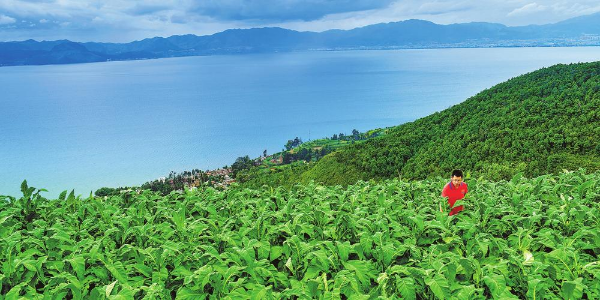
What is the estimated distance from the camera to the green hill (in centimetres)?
3238

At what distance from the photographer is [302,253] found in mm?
3965

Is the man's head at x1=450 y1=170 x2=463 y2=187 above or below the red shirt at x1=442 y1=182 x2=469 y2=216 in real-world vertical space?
above

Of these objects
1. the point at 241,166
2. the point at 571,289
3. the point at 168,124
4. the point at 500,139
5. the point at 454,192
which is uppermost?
the point at 571,289

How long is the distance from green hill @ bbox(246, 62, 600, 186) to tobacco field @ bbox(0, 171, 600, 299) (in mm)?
25020

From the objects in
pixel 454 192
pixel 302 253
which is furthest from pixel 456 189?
pixel 302 253

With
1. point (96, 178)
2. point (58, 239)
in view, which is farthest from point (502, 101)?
point (96, 178)

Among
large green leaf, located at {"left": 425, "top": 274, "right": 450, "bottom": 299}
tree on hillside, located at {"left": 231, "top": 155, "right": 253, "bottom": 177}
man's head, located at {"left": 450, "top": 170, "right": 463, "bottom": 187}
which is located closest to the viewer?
large green leaf, located at {"left": 425, "top": 274, "right": 450, "bottom": 299}

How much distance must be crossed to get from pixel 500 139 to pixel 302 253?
1570 inches

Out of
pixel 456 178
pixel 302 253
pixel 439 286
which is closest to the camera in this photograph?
pixel 439 286

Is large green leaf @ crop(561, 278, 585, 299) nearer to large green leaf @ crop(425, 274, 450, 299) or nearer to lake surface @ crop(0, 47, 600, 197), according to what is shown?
large green leaf @ crop(425, 274, 450, 299)

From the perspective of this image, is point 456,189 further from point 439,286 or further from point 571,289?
point 439,286

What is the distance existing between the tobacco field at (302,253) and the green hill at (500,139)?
82.1 feet

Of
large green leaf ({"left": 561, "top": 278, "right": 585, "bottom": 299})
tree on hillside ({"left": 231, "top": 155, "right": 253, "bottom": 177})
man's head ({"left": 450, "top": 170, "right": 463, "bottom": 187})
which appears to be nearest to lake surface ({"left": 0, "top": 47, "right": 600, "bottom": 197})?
tree on hillside ({"left": 231, "top": 155, "right": 253, "bottom": 177})

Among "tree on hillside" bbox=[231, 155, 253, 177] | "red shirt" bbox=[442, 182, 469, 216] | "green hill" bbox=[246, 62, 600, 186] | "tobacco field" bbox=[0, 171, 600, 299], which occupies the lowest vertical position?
"tree on hillside" bbox=[231, 155, 253, 177]
